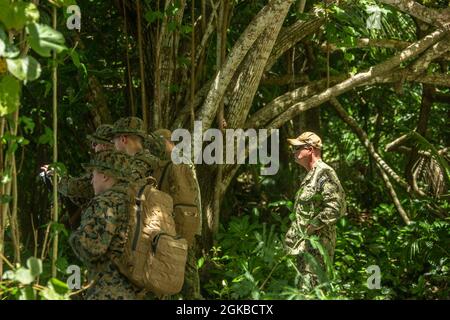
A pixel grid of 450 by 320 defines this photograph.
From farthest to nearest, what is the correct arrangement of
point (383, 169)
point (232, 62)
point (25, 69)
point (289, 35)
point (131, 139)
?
point (383, 169)
point (289, 35)
point (232, 62)
point (131, 139)
point (25, 69)

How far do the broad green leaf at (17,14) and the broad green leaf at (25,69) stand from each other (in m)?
0.19

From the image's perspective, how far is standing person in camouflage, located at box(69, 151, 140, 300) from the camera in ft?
15.3

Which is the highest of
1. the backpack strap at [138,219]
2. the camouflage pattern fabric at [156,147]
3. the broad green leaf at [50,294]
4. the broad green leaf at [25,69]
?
the broad green leaf at [25,69]

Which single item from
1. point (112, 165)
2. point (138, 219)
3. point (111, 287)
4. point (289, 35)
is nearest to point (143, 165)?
point (112, 165)

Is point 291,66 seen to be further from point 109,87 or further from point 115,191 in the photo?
point 115,191

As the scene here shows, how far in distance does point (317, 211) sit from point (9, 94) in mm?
2696

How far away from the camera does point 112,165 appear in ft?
16.1

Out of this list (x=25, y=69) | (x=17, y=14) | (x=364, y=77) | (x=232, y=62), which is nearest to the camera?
(x=25, y=69)

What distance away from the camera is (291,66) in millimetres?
8875

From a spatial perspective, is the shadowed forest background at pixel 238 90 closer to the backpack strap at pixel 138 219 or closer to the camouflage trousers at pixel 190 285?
the camouflage trousers at pixel 190 285

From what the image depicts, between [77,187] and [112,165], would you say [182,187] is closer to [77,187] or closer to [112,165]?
[77,187]

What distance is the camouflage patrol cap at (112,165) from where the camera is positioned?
4.89 m

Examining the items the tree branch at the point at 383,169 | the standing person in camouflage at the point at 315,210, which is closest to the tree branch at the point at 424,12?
the tree branch at the point at 383,169

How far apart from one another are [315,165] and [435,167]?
2406mm
